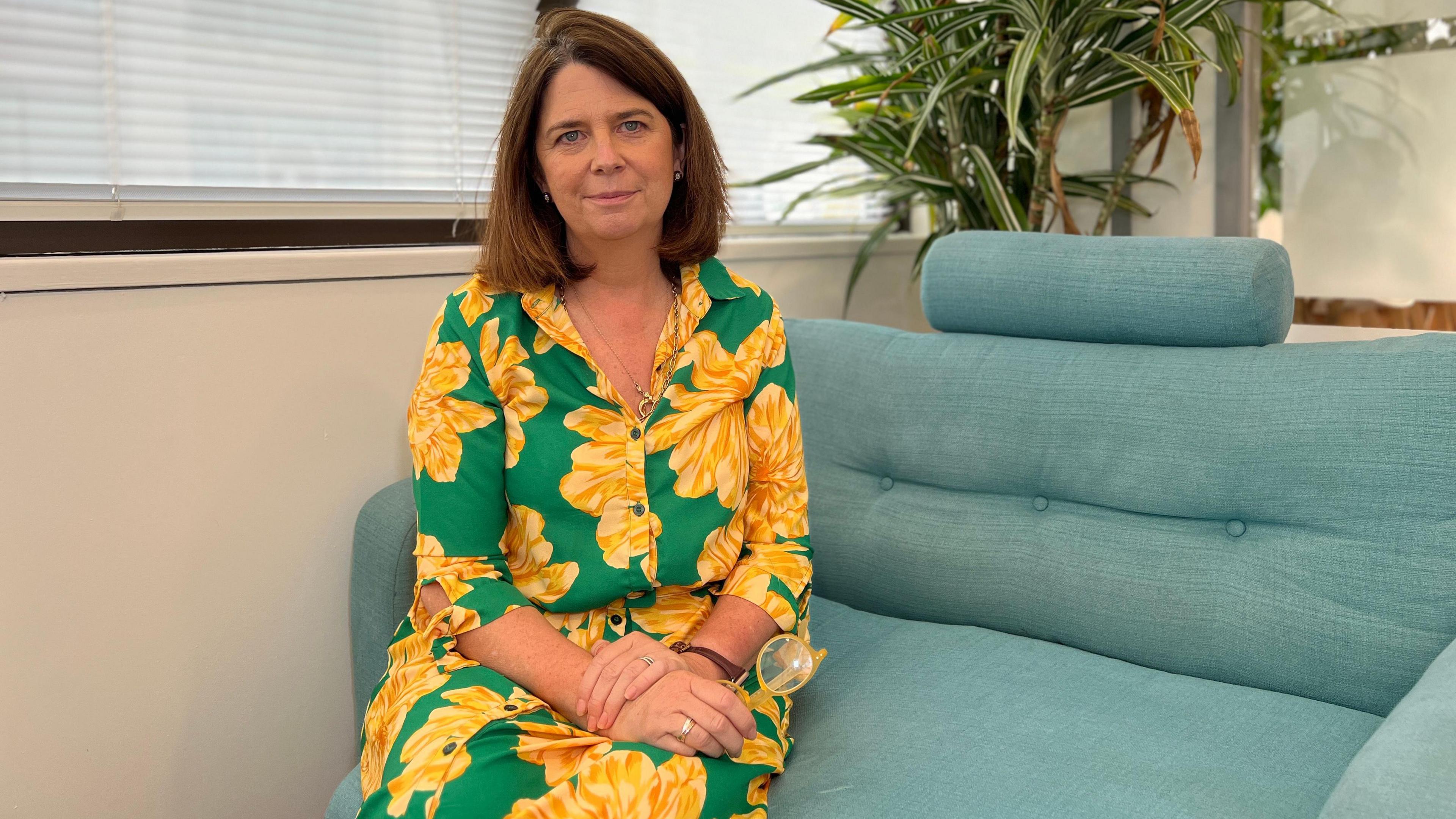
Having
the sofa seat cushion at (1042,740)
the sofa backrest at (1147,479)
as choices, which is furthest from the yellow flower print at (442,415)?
the sofa backrest at (1147,479)

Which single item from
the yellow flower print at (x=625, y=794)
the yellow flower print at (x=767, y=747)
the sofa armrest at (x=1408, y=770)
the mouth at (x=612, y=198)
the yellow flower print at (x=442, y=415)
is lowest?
the yellow flower print at (x=767, y=747)

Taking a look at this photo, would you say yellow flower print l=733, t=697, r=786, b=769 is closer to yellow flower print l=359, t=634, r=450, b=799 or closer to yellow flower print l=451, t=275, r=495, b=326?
yellow flower print l=359, t=634, r=450, b=799

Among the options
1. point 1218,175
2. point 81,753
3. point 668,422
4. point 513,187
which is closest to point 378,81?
point 513,187

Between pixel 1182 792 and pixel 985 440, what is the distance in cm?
64

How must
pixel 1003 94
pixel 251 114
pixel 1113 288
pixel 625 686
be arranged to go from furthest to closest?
pixel 1003 94 → pixel 251 114 → pixel 1113 288 → pixel 625 686

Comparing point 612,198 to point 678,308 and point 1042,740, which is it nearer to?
point 678,308

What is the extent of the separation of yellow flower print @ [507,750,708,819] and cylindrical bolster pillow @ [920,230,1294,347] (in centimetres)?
96

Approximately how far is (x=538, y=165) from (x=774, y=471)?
0.51 m

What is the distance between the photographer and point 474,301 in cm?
134

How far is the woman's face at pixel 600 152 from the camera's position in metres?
1.30

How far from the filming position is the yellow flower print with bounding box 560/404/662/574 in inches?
51.3

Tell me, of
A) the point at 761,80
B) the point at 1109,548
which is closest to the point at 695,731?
the point at 1109,548

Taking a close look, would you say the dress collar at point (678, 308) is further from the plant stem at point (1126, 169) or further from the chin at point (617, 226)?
the plant stem at point (1126, 169)

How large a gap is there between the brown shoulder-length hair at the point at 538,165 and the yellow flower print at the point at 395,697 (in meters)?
0.47
